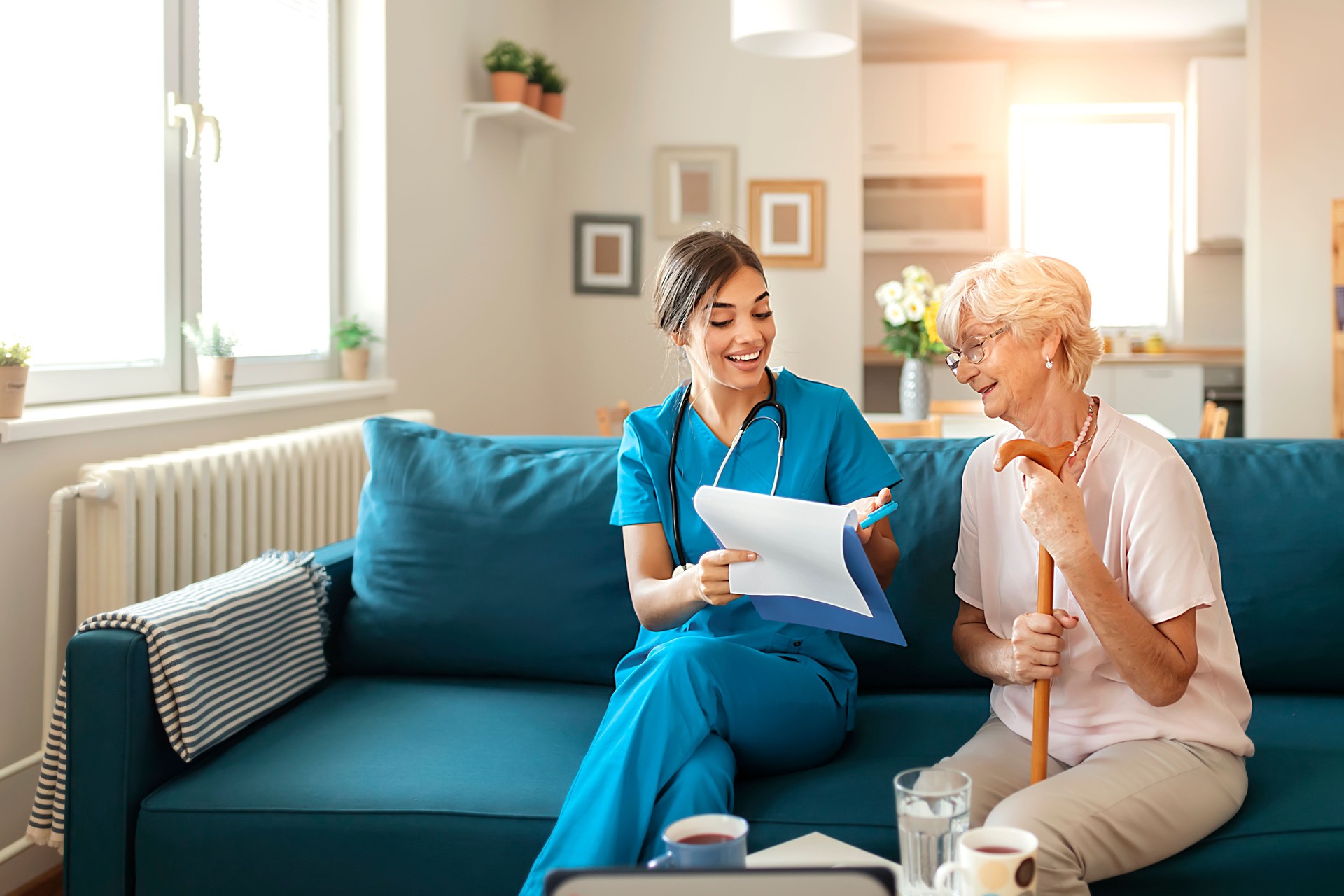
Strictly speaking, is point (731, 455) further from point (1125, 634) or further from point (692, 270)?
point (1125, 634)

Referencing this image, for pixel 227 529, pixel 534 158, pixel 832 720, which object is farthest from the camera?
pixel 534 158

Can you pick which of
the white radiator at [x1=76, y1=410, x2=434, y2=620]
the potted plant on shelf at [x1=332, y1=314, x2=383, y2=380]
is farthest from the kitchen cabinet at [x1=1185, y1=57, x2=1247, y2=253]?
the white radiator at [x1=76, y1=410, x2=434, y2=620]

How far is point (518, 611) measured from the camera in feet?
6.64

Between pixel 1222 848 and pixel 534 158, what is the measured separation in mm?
4498

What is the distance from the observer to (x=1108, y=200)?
6.98 meters

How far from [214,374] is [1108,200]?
5780 millimetres

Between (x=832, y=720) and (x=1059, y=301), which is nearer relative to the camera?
(x=1059, y=301)

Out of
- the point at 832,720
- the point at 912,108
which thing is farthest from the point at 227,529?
the point at 912,108

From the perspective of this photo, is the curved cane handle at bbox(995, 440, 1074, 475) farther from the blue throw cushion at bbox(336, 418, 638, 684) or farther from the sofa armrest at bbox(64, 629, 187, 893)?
the sofa armrest at bbox(64, 629, 187, 893)

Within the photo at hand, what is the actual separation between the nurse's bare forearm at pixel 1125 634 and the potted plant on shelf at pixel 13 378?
6.13 ft

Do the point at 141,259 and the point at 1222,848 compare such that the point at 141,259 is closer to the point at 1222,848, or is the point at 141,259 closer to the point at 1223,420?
the point at 1222,848

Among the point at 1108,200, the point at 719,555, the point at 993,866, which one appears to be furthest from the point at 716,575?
the point at 1108,200

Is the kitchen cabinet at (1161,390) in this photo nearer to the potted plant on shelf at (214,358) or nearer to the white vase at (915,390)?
the white vase at (915,390)

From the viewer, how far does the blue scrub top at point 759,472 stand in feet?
5.69
